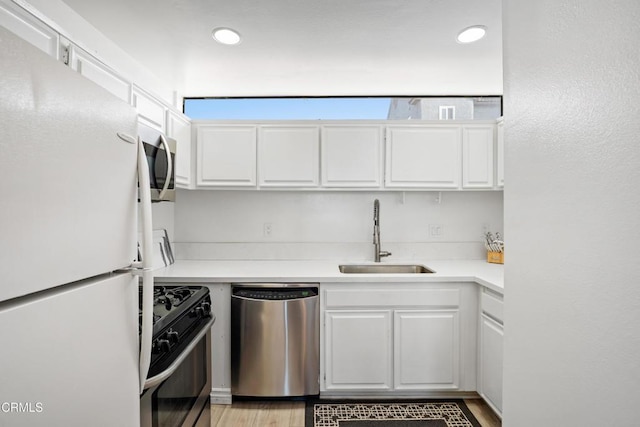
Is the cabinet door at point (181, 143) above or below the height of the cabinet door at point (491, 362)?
above

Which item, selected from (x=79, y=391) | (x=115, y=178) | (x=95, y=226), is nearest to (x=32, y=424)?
(x=79, y=391)

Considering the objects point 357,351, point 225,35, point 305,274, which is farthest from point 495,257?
point 225,35

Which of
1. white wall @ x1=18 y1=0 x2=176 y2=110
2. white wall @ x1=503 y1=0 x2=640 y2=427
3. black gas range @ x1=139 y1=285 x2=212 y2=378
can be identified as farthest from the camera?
white wall @ x1=18 y1=0 x2=176 y2=110

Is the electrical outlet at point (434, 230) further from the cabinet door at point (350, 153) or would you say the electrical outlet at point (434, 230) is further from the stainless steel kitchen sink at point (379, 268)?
the cabinet door at point (350, 153)

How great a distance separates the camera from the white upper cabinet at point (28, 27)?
42.1 inches

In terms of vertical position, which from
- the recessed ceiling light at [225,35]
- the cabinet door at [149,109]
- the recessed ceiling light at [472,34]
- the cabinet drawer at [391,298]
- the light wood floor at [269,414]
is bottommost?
the light wood floor at [269,414]

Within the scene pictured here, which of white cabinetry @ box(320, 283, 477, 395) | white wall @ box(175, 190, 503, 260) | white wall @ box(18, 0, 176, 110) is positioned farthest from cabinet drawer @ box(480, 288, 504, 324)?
white wall @ box(18, 0, 176, 110)

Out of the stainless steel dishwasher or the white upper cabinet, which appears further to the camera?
the stainless steel dishwasher

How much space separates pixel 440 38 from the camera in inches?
79.3

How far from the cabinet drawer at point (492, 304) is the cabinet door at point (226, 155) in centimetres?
190

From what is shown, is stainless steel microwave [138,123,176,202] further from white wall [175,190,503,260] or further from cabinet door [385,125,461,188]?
cabinet door [385,125,461,188]

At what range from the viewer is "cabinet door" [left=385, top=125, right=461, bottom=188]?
266 centimetres

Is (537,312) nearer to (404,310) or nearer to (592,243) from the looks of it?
(592,243)

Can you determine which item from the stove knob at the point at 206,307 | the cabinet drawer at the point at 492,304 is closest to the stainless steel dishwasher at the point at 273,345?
the stove knob at the point at 206,307
